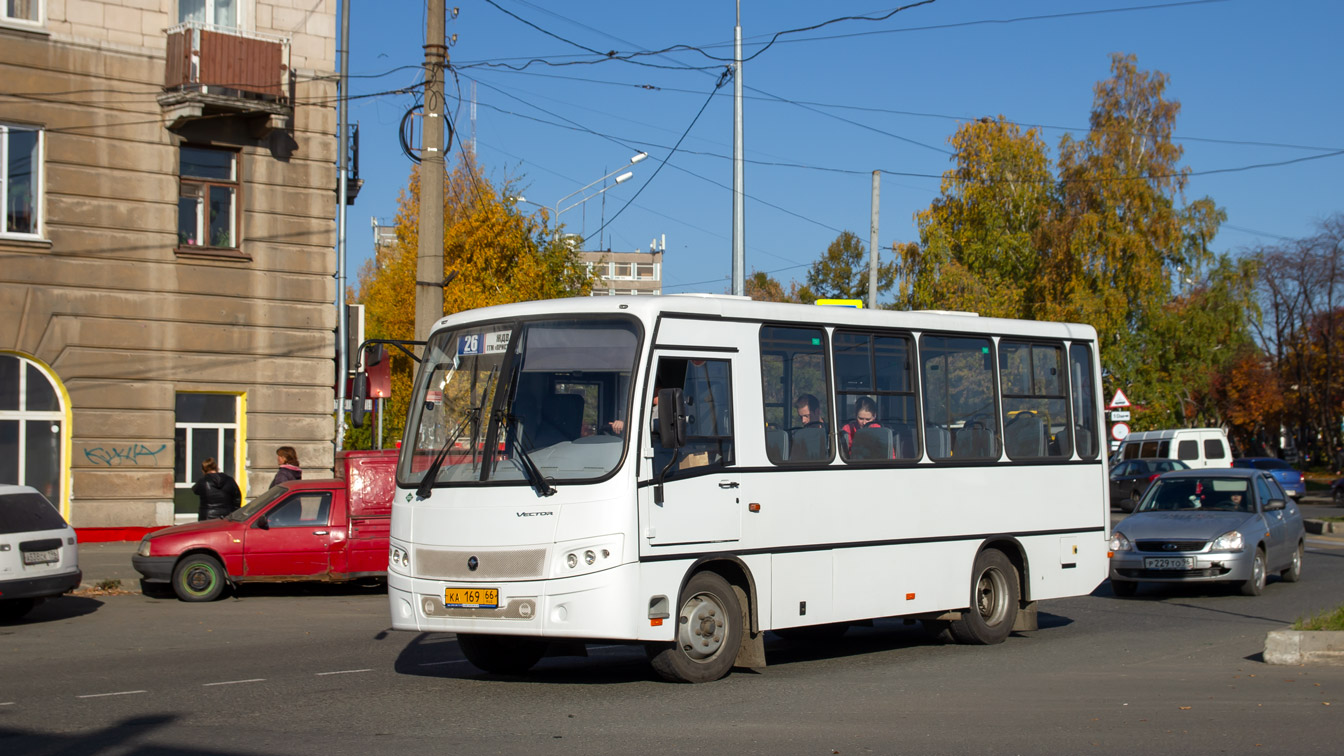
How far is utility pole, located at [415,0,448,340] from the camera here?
1723 centimetres

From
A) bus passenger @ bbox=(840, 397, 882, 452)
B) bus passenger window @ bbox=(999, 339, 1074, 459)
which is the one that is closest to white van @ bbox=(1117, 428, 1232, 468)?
bus passenger window @ bbox=(999, 339, 1074, 459)

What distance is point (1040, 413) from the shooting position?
13.5m

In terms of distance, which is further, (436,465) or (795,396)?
(795,396)

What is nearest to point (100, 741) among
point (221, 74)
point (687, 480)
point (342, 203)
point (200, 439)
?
point (687, 480)

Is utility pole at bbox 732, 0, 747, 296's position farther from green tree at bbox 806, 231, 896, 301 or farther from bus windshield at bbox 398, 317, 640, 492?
green tree at bbox 806, 231, 896, 301

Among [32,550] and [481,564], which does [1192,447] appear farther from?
[481,564]

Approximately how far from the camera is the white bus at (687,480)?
31.0 ft

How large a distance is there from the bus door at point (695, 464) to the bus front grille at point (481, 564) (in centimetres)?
81

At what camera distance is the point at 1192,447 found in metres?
40.5

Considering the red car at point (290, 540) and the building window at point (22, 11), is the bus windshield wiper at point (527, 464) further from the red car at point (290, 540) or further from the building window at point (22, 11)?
the building window at point (22, 11)

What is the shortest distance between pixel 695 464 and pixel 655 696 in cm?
170

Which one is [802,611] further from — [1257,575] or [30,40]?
[30,40]

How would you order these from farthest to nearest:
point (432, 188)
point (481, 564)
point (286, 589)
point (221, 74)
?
point (221, 74), point (286, 589), point (432, 188), point (481, 564)

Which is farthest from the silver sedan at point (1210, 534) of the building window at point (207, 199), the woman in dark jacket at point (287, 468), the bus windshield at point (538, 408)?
the building window at point (207, 199)
